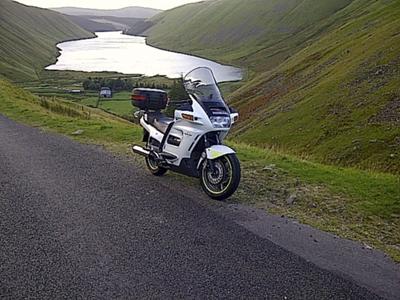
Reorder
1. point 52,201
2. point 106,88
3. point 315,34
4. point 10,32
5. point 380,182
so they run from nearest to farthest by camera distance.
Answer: point 52,201 < point 380,182 < point 106,88 < point 315,34 < point 10,32

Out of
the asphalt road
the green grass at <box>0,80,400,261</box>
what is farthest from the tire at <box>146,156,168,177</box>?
the green grass at <box>0,80,400,261</box>

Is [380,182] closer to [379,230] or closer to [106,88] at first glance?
[379,230]

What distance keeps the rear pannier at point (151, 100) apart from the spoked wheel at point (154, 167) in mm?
991

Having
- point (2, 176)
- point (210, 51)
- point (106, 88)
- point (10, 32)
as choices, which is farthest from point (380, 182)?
point (210, 51)

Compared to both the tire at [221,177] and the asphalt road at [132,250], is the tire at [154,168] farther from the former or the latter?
the tire at [221,177]

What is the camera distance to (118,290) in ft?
15.6

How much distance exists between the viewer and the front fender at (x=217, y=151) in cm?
750

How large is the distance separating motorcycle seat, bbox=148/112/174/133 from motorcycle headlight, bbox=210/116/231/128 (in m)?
1.20

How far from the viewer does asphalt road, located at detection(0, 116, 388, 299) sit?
4805 mm

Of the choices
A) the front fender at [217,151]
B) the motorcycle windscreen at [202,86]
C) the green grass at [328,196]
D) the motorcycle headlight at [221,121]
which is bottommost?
the green grass at [328,196]

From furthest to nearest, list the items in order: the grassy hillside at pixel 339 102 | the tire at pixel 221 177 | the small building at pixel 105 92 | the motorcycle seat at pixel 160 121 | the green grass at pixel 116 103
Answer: the small building at pixel 105 92
the green grass at pixel 116 103
the grassy hillside at pixel 339 102
the motorcycle seat at pixel 160 121
the tire at pixel 221 177

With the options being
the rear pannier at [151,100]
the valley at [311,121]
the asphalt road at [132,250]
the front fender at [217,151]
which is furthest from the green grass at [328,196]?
the rear pannier at [151,100]

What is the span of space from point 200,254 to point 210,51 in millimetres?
176801

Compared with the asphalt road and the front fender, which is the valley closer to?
the front fender
